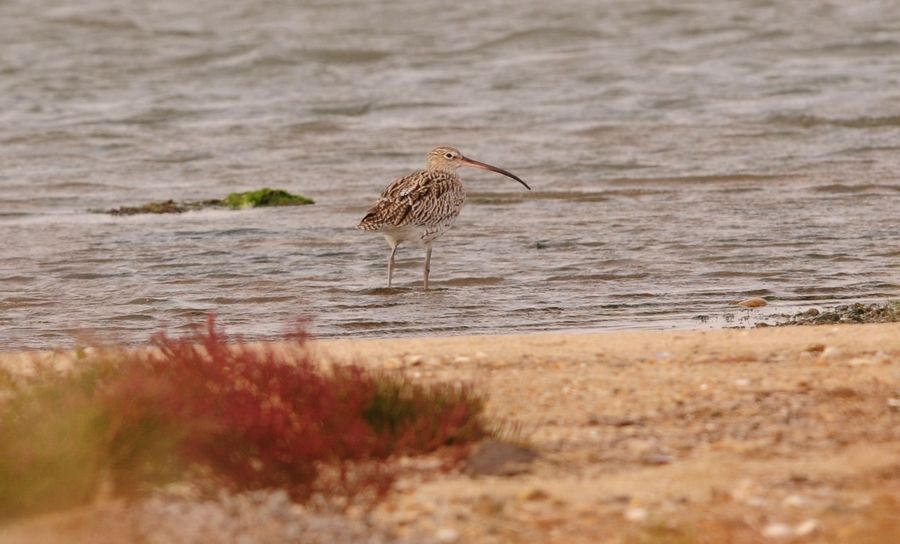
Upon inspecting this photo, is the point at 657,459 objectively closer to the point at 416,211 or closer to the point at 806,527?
the point at 806,527

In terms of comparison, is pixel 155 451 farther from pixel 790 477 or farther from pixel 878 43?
pixel 878 43

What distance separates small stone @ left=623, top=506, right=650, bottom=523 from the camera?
21.2 ft

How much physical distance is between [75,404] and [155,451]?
406 mm

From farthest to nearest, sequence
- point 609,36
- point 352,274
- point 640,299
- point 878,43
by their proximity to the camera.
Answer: point 609,36
point 878,43
point 352,274
point 640,299

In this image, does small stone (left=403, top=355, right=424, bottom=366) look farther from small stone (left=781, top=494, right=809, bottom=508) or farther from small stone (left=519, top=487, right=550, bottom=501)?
small stone (left=781, top=494, right=809, bottom=508)

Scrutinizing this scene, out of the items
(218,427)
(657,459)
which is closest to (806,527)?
(657,459)

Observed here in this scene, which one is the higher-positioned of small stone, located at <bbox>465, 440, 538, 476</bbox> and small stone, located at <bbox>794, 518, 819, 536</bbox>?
small stone, located at <bbox>465, 440, 538, 476</bbox>

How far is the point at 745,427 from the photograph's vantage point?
774 centimetres

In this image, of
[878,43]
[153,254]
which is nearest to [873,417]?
[153,254]

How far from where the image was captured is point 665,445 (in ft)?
24.6

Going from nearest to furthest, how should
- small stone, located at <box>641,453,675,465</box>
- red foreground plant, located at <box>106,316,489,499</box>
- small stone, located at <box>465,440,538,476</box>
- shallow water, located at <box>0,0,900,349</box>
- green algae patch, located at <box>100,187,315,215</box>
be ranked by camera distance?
red foreground plant, located at <box>106,316,489,499</box>, small stone, located at <box>465,440,538,476</box>, small stone, located at <box>641,453,675,465</box>, shallow water, located at <box>0,0,900,349</box>, green algae patch, located at <box>100,187,315,215</box>

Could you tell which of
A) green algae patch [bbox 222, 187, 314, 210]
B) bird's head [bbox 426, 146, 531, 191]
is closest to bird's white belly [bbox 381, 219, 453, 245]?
bird's head [bbox 426, 146, 531, 191]

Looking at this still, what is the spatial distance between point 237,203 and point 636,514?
1341 cm

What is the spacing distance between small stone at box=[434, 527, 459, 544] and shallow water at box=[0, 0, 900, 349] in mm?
5941
